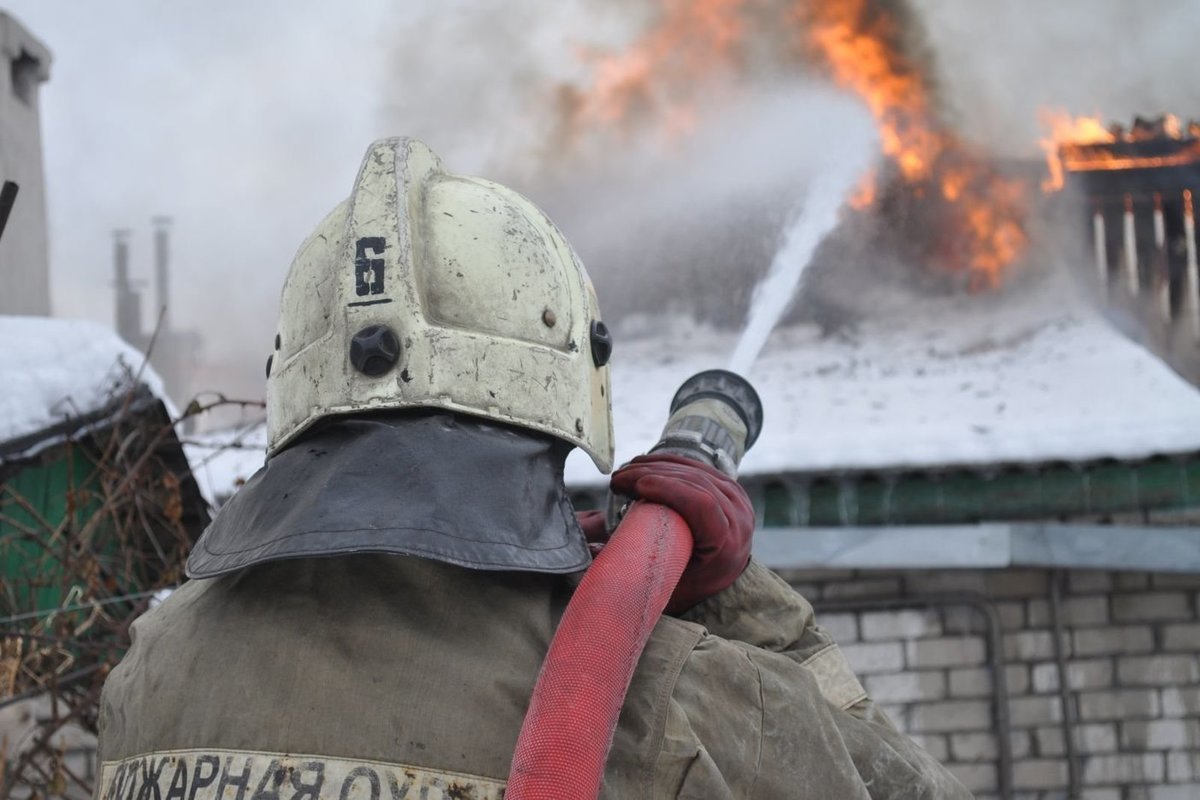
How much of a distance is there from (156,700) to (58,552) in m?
3.43

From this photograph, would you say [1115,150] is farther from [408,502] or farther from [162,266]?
[162,266]

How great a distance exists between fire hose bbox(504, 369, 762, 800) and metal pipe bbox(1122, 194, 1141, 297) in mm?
8702

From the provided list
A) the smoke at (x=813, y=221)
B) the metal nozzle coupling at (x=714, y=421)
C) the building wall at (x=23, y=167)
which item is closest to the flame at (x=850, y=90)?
the smoke at (x=813, y=221)

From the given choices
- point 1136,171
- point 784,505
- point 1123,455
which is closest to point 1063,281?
point 1136,171

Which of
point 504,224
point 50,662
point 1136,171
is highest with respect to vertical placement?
point 1136,171

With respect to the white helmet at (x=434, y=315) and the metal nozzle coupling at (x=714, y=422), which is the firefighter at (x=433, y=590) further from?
the metal nozzle coupling at (x=714, y=422)

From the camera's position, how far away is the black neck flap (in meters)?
1.36

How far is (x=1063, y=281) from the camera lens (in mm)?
8930

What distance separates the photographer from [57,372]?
4461 mm

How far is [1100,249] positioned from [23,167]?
319 inches

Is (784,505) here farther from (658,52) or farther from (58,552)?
(658,52)

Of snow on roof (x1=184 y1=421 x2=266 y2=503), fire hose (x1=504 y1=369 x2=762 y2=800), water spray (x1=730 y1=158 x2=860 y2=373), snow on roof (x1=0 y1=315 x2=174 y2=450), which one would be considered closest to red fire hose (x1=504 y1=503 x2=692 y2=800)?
fire hose (x1=504 y1=369 x2=762 y2=800)

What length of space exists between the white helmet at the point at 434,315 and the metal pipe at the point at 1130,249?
847 cm

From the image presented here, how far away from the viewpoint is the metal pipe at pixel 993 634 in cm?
634
